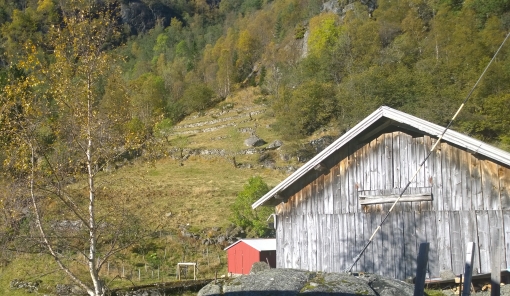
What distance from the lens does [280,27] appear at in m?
142

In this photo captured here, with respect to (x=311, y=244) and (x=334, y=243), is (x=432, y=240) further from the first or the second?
(x=311, y=244)

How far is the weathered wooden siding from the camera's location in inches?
513

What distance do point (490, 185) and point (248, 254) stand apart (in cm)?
1384

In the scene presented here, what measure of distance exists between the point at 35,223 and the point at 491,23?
81842mm

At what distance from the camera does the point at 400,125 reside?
13859mm

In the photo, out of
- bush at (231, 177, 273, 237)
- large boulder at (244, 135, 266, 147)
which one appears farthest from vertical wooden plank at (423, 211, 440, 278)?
large boulder at (244, 135, 266, 147)

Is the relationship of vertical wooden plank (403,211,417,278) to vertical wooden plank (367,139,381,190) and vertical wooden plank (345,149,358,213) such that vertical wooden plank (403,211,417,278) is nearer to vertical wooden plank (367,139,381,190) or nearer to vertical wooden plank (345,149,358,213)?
vertical wooden plank (367,139,381,190)

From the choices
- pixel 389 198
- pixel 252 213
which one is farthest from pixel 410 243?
pixel 252 213

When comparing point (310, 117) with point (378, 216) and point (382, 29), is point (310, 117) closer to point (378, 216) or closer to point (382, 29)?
point (382, 29)

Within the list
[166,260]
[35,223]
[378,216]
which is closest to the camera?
[35,223]

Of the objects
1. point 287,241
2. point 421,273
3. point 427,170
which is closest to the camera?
point 421,273

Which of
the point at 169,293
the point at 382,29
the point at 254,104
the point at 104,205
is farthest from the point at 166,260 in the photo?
the point at 382,29

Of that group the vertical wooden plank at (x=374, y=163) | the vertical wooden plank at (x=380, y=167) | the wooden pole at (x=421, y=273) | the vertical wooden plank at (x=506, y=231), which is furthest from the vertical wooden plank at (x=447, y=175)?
the wooden pole at (x=421, y=273)

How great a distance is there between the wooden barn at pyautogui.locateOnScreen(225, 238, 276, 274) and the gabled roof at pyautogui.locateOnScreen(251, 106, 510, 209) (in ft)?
31.7
